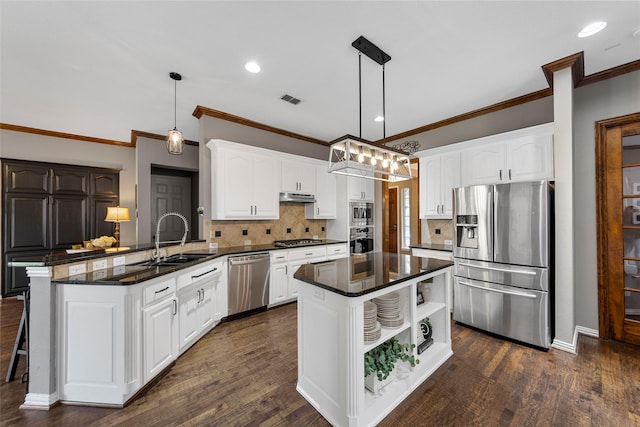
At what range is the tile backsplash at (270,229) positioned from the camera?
12.8ft

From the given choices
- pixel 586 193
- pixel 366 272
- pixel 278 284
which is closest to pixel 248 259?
pixel 278 284

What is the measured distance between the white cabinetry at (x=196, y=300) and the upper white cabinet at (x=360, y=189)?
264 cm

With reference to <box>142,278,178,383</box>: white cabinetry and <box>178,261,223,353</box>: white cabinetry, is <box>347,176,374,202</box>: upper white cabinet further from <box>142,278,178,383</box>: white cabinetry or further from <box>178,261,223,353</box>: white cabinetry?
<box>142,278,178,383</box>: white cabinetry

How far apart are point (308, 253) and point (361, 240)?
1356 millimetres

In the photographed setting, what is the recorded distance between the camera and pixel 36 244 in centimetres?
431

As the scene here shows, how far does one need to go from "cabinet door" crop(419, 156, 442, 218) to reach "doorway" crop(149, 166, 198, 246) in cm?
451

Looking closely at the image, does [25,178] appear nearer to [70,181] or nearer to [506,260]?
[70,181]

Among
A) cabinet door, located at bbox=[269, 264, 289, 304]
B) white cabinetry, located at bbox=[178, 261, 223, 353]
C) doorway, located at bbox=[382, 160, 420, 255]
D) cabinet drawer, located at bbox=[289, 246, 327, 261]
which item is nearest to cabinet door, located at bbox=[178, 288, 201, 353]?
white cabinetry, located at bbox=[178, 261, 223, 353]

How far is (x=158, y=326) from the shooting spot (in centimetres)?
214

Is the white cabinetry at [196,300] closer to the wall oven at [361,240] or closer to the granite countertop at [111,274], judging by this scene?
the granite countertop at [111,274]

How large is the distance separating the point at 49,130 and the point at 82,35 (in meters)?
3.47

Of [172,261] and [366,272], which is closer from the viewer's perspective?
[366,272]

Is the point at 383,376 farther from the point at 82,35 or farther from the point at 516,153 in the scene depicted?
the point at 82,35

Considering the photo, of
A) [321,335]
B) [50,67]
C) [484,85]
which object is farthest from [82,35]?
[484,85]
